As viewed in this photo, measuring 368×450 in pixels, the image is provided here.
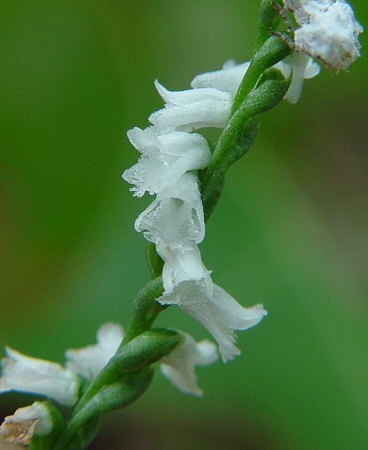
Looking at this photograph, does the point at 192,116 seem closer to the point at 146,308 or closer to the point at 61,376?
the point at 146,308

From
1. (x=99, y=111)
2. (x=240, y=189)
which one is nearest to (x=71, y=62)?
(x=99, y=111)

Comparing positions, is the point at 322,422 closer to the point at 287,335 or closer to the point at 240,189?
the point at 287,335

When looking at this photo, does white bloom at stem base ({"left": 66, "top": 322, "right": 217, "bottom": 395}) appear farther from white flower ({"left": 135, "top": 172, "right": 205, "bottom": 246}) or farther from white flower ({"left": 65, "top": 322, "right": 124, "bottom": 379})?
white flower ({"left": 135, "top": 172, "right": 205, "bottom": 246})

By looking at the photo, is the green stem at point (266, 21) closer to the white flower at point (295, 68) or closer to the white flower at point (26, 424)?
the white flower at point (295, 68)

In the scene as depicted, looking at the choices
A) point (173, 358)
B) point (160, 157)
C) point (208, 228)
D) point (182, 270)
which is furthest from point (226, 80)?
point (208, 228)

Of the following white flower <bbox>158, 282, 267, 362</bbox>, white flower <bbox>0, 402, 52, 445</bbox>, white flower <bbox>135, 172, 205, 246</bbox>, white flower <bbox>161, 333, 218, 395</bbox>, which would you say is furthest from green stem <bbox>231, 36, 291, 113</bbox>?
white flower <bbox>0, 402, 52, 445</bbox>

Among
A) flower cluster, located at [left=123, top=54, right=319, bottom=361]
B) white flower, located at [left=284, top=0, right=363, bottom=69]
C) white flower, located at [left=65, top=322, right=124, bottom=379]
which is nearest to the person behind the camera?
white flower, located at [left=284, top=0, right=363, bottom=69]

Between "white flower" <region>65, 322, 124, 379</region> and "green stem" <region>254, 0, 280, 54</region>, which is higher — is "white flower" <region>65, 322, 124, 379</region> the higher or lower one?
the lower one

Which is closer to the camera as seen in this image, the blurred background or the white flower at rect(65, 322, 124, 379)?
the white flower at rect(65, 322, 124, 379)
